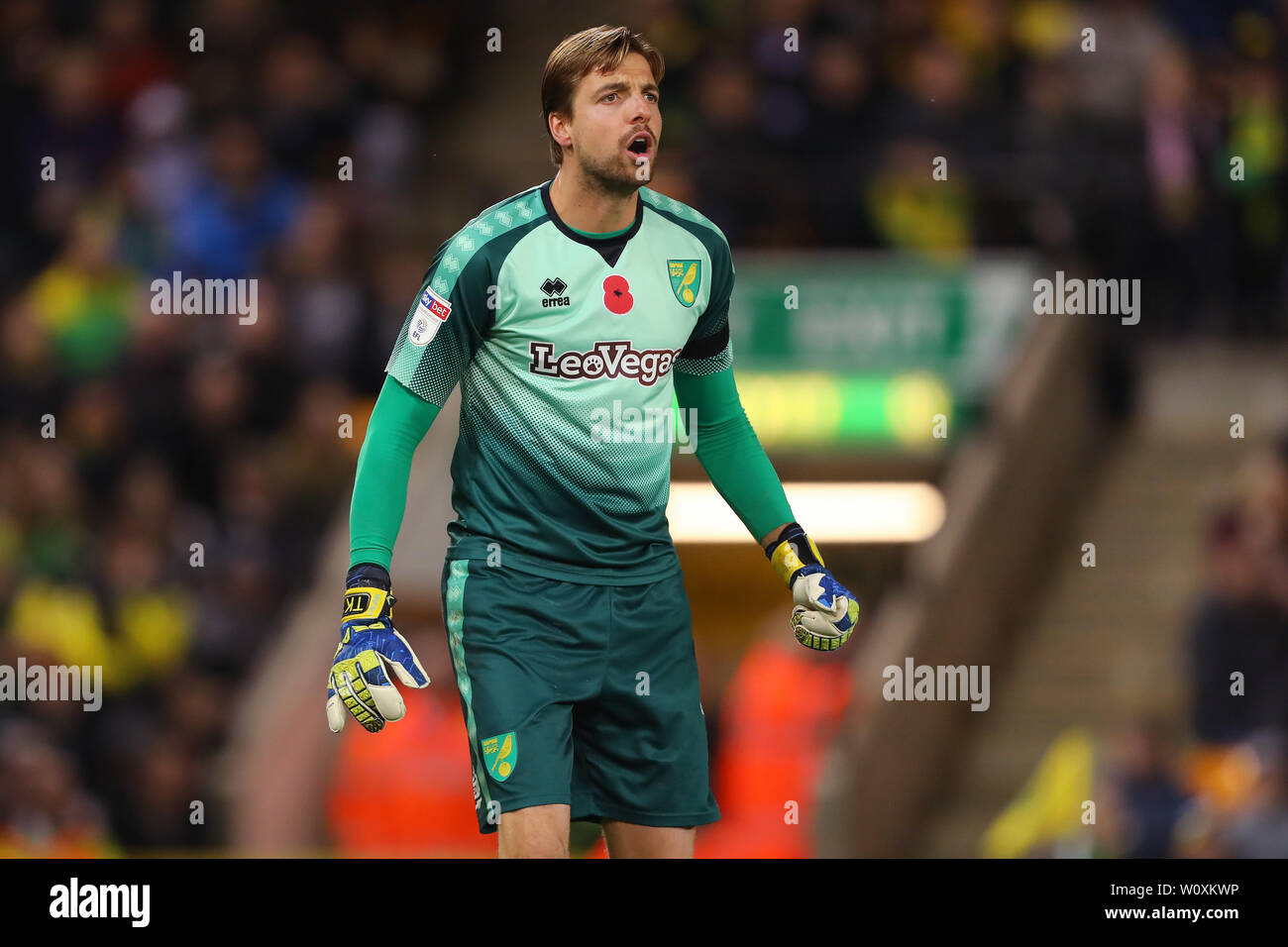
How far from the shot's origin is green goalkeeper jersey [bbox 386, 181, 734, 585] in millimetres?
Result: 4859

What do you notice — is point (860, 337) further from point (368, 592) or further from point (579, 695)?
point (368, 592)

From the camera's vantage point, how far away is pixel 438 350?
4.84 m

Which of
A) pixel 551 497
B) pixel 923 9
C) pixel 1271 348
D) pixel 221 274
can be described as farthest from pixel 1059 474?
pixel 551 497

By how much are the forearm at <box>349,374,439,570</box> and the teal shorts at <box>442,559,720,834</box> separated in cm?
24

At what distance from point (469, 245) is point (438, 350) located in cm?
25

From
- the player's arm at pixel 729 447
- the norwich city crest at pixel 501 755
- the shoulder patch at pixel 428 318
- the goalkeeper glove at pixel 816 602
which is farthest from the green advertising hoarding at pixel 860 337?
the norwich city crest at pixel 501 755

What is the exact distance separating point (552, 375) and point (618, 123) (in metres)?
0.60

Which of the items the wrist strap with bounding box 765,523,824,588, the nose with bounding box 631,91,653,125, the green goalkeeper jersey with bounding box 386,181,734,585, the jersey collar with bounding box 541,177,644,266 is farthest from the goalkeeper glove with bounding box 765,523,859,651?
the nose with bounding box 631,91,653,125

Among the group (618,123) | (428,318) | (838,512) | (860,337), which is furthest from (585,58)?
(838,512)

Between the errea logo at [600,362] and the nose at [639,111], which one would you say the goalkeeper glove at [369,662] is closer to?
the errea logo at [600,362]

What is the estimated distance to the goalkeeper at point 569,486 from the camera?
4820mm

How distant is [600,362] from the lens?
492 centimetres

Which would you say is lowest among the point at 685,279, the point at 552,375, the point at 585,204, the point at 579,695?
the point at 579,695

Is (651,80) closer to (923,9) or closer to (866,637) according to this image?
(866,637)
